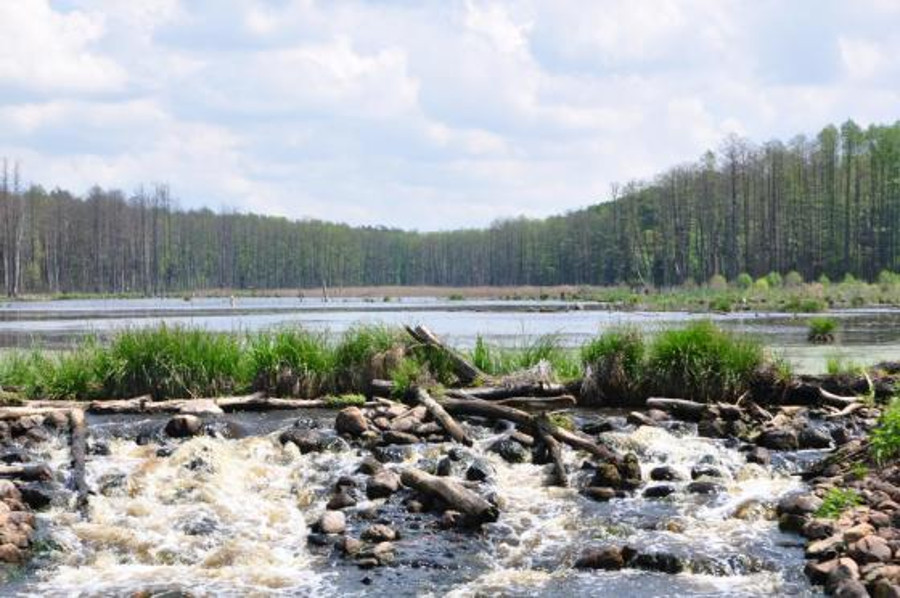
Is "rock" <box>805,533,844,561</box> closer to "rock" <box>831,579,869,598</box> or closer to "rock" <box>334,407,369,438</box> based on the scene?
"rock" <box>831,579,869,598</box>

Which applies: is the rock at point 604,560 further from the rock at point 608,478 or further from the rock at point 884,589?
the rock at point 608,478

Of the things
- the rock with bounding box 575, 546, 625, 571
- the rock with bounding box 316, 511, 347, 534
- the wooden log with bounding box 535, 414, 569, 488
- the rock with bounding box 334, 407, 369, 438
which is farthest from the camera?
the rock with bounding box 334, 407, 369, 438

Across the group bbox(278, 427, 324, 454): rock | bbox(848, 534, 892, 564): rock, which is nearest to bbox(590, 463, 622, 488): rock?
bbox(848, 534, 892, 564): rock

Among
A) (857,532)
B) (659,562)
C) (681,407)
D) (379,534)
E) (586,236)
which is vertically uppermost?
(586,236)

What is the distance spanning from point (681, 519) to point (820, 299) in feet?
197

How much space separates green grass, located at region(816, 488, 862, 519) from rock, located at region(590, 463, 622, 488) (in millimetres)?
2457

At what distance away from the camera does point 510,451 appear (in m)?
13.1

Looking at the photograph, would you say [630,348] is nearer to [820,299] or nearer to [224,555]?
[224,555]

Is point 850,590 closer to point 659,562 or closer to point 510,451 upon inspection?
point 659,562

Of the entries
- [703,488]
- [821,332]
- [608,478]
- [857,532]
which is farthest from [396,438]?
[821,332]

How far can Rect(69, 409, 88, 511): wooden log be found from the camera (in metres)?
11.0

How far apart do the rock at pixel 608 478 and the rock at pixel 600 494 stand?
0.22 metres

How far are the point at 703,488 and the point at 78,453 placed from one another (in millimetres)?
8132

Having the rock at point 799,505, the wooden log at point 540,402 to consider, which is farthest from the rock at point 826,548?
the wooden log at point 540,402
